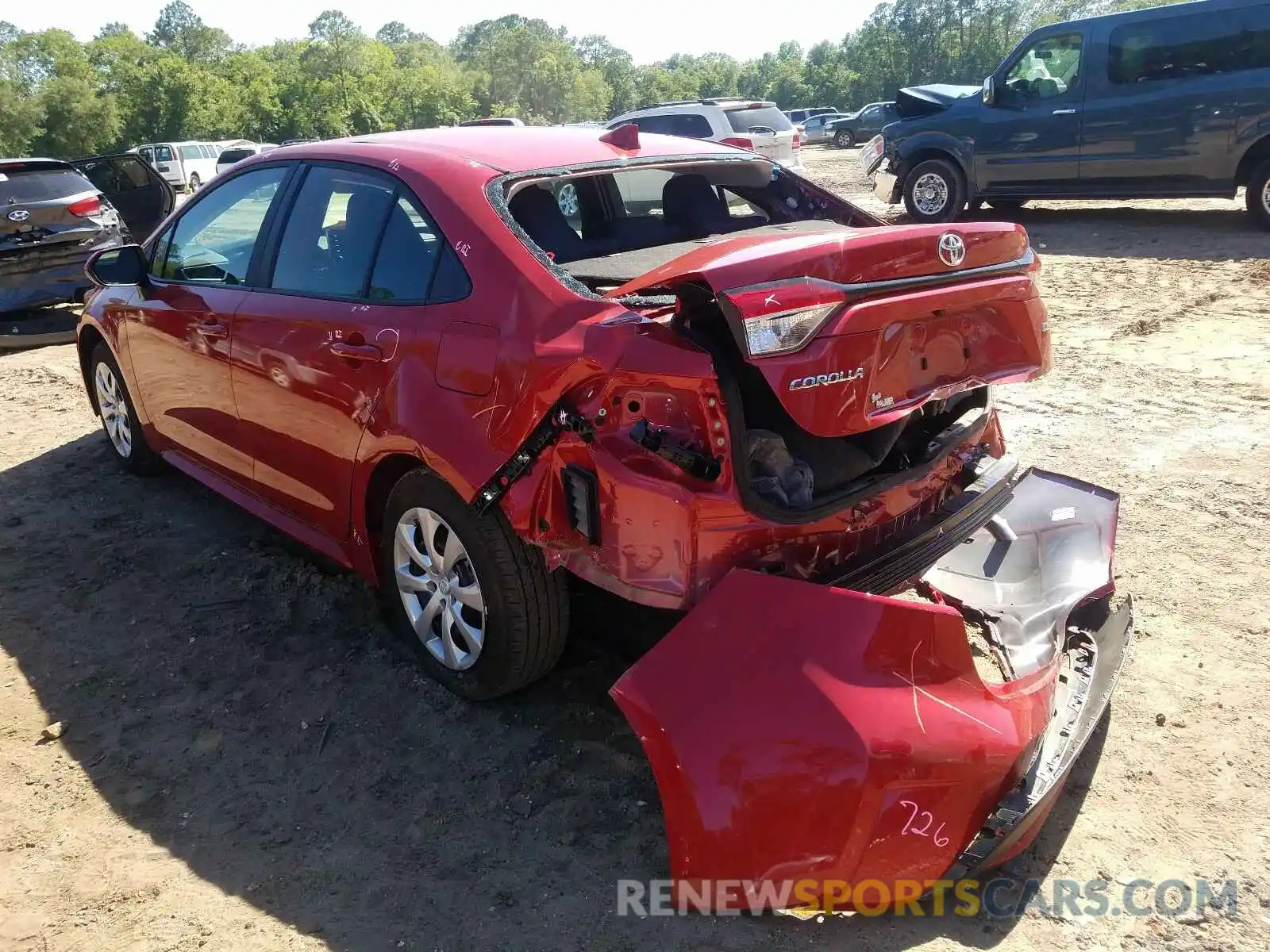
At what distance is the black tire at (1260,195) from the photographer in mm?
9789

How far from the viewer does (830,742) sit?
82.9 inches

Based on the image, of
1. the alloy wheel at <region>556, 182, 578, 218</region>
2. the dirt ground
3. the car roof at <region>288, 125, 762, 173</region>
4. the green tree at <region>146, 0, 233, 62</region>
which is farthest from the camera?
the green tree at <region>146, 0, 233, 62</region>

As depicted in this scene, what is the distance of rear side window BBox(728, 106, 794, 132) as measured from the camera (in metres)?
16.2

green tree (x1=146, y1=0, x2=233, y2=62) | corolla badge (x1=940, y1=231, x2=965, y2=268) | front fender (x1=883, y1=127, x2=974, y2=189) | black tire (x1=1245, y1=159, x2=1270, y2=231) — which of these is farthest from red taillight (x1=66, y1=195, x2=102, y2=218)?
green tree (x1=146, y1=0, x2=233, y2=62)

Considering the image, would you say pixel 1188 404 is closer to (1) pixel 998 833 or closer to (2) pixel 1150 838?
(2) pixel 1150 838

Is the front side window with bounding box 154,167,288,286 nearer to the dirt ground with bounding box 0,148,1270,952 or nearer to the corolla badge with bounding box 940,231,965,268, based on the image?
the dirt ground with bounding box 0,148,1270,952

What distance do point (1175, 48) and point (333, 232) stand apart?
10.3 metres

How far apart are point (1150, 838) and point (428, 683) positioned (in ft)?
7.45

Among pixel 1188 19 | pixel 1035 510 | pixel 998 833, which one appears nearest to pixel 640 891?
pixel 998 833

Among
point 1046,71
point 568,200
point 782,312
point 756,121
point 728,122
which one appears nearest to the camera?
point 782,312

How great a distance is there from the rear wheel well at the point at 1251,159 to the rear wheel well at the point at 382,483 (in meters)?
10.2

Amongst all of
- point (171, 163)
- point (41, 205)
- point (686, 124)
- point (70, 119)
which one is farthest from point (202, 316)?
point (70, 119)

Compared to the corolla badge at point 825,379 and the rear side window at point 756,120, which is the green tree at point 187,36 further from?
the corolla badge at point 825,379

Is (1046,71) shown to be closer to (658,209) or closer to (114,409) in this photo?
(658,209)
